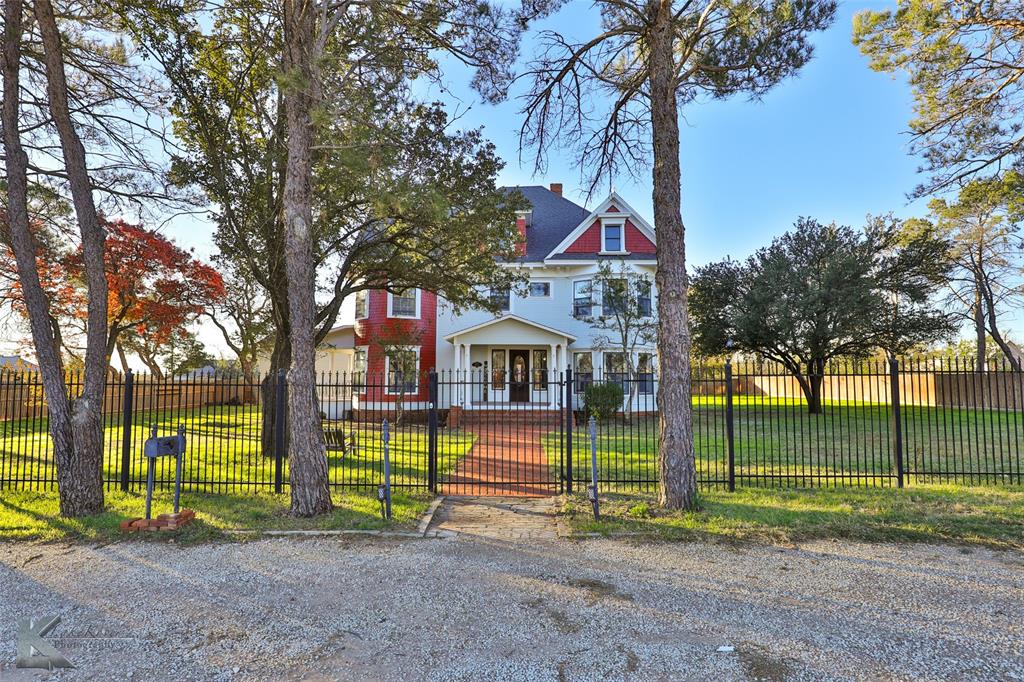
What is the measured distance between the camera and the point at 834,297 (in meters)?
19.9

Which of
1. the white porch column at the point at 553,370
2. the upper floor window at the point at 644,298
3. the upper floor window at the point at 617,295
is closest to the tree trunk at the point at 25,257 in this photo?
the upper floor window at the point at 617,295

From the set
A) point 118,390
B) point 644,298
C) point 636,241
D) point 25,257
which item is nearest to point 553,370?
point 644,298

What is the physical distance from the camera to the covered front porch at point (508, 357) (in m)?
20.1

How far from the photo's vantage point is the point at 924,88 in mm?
9711

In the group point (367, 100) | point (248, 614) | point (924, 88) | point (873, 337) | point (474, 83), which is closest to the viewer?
point (248, 614)

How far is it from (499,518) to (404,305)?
51.1 feet

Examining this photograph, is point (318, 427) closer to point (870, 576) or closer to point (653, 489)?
point (653, 489)

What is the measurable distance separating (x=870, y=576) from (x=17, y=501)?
10.1m

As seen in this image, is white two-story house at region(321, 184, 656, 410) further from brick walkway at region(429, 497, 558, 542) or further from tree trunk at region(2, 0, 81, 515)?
tree trunk at region(2, 0, 81, 515)

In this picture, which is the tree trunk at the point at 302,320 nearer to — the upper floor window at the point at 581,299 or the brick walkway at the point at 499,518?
the brick walkway at the point at 499,518

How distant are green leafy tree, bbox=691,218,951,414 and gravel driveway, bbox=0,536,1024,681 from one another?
55.3 ft

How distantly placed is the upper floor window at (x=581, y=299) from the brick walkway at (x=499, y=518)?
14.4m

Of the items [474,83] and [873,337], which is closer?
[474,83]

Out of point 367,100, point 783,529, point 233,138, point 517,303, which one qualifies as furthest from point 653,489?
point 517,303
